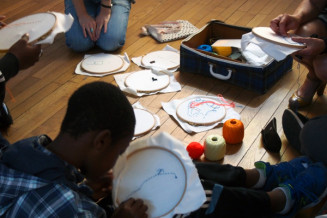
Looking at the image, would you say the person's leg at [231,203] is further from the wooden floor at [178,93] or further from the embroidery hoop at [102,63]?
the embroidery hoop at [102,63]

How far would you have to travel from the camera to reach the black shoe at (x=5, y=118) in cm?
173

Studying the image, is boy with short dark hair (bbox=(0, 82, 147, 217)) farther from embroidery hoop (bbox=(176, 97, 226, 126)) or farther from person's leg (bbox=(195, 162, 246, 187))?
embroidery hoop (bbox=(176, 97, 226, 126))

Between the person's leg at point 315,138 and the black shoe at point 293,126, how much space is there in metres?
0.10

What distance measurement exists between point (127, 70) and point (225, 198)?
1190 millimetres

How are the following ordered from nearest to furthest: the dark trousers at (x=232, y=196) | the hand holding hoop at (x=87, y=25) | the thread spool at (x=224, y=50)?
the dark trousers at (x=232, y=196)
the thread spool at (x=224, y=50)
the hand holding hoop at (x=87, y=25)

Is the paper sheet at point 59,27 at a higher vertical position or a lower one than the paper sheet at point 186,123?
higher

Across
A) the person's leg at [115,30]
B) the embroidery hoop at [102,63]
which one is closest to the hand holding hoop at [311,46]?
the embroidery hoop at [102,63]

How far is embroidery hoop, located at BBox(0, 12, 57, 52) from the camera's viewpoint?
1.37m

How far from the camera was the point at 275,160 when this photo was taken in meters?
1.53

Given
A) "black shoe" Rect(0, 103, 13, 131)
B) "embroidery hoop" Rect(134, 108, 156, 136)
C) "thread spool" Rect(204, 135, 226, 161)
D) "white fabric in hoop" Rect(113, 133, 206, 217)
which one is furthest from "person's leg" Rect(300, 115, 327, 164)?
"black shoe" Rect(0, 103, 13, 131)

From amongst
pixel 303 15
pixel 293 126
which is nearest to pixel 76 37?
pixel 303 15

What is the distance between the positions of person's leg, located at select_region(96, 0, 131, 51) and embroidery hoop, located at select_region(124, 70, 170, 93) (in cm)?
32

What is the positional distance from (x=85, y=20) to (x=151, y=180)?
1.47 meters

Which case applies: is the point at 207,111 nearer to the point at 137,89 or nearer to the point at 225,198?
the point at 137,89
